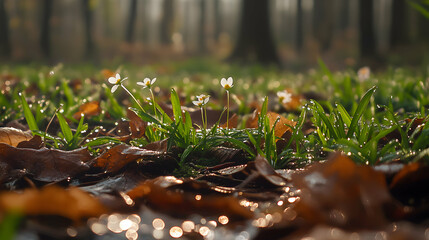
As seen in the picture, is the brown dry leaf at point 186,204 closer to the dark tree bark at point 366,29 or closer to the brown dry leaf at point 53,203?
the brown dry leaf at point 53,203

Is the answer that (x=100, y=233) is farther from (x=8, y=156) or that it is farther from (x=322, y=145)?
(x=322, y=145)

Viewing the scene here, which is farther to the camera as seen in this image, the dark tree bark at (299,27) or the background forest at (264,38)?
the dark tree bark at (299,27)

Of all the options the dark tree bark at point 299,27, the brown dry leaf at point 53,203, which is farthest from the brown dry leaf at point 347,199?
the dark tree bark at point 299,27

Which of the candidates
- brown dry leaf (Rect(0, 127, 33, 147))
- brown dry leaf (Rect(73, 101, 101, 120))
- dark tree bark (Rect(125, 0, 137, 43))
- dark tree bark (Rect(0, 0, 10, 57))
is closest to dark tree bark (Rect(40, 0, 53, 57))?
dark tree bark (Rect(0, 0, 10, 57))

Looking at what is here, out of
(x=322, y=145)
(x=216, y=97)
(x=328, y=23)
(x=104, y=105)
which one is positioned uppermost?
(x=322, y=145)

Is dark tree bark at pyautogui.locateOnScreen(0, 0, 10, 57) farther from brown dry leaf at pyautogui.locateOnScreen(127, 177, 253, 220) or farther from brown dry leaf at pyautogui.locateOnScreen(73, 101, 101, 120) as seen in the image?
brown dry leaf at pyautogui.locateOnScreen(127, 177, 253, 220)

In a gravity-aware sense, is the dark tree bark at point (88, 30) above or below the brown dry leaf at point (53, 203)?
below

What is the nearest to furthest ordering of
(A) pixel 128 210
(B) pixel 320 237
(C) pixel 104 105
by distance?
(B) pixel 320 237 → (A) pixel 128 210 → (C) pixel 104 105

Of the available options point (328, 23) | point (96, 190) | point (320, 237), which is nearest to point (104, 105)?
point (96, 190)
